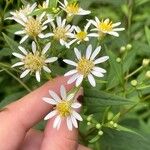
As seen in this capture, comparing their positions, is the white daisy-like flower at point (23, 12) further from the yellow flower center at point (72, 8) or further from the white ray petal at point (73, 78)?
the white ray petal at point (73, 78)

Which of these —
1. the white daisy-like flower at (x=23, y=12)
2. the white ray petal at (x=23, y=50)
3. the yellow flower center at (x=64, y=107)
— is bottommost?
the yellow flower center at (x=64, y=107)

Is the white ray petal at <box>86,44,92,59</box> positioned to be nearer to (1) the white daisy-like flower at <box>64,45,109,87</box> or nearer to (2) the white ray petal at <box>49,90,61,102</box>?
(1) the white daisy-like flower at <box>64,45,109,87</box>

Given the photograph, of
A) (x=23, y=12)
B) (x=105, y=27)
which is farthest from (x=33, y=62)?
(x=105, y=27)

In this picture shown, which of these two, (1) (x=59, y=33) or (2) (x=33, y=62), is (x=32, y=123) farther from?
(1) (x=59, y=33)

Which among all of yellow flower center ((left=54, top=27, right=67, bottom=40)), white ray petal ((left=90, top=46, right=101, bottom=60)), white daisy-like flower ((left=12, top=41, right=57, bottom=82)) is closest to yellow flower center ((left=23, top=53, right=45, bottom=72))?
white daisy-like flower ((left=12, top=41, right=57, bottom=82))

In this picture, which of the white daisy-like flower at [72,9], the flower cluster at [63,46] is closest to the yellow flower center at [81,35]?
the flower cluster at [63,46]

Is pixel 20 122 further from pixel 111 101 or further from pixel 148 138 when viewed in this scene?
pixel 148 138
